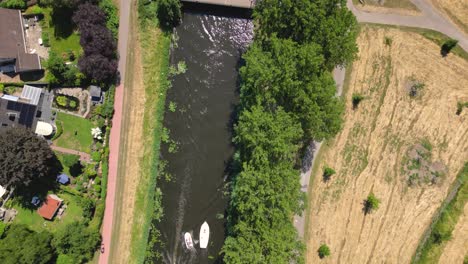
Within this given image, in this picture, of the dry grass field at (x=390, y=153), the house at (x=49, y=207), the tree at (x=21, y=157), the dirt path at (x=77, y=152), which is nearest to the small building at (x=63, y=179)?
the house at (x=49, y=207)

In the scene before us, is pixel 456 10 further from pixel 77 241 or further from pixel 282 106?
pixel 77 241

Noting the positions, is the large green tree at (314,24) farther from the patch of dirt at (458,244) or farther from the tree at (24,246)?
the tree at (24,246)

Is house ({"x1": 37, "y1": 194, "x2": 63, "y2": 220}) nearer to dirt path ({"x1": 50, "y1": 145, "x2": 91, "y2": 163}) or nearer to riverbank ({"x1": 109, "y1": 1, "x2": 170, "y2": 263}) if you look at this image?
dirt path ({"x1": 50, "y1": 145, "x2": 91, "y2": 163})

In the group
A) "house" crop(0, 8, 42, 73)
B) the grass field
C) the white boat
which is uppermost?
the grass field

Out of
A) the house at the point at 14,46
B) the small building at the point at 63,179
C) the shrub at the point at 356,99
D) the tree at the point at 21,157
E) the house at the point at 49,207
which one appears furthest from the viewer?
the small building at the point at 63,179

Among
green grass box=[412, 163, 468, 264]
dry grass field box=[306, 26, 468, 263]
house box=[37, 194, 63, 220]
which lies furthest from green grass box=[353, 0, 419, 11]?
house box=[37, 194, 63, 220]

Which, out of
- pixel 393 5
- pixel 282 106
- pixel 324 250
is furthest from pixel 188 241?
pixel 393 5
